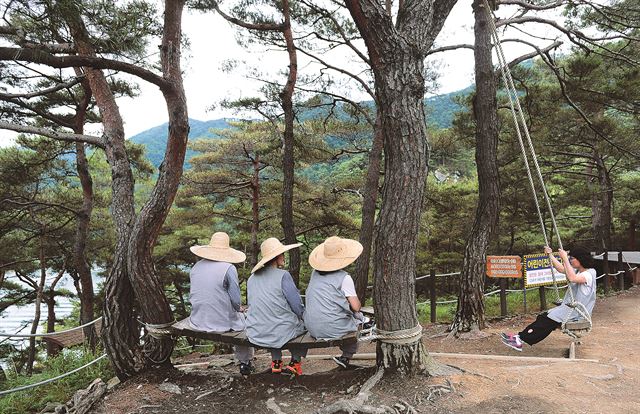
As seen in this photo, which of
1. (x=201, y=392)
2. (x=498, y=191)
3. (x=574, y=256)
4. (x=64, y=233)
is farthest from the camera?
(x=64, y=233)

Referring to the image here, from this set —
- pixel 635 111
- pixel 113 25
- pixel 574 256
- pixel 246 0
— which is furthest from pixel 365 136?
pixel 113 25

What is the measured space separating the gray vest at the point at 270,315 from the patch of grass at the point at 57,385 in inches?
94.1

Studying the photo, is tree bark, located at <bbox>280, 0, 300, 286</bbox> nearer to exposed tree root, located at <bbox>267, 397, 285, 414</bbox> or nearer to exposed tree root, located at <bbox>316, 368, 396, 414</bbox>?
exposed tree root, located at <bbox>267, 397, 285, 414</bbox>

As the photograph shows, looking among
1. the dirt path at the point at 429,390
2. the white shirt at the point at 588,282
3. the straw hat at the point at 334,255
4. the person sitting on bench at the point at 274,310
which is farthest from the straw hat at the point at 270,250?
the white shirt at the point at 588,282

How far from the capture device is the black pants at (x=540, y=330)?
434 centimetres

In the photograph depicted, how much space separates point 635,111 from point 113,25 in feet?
29.7

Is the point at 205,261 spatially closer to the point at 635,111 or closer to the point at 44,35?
the point at 44,35

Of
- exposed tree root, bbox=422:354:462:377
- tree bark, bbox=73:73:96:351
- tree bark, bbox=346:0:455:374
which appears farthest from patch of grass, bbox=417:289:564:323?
tree bark, bbox=73:73:96:351

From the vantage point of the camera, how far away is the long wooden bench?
11.3 feet

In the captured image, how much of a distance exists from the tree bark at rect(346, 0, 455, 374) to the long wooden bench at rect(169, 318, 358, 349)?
312 millimetres

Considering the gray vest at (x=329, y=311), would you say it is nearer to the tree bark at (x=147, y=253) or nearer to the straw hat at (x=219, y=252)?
the straw hat at (x=219, y=252)

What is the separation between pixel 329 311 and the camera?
137 inches

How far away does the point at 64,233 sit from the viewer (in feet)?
40.2

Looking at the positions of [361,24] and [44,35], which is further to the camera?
[44,35]
